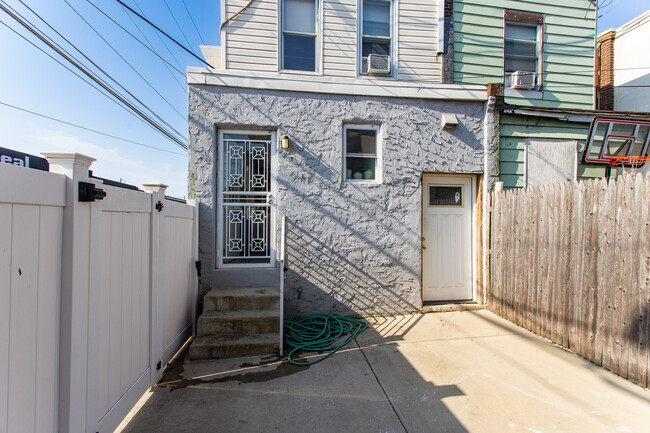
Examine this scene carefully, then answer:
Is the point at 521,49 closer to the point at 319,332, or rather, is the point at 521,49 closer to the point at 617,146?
the point at 617,146

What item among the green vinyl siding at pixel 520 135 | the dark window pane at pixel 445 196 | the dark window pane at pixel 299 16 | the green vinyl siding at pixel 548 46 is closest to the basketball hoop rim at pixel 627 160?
the green vinyl siding at pixel 520 135

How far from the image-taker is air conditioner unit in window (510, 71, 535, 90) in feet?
16.7

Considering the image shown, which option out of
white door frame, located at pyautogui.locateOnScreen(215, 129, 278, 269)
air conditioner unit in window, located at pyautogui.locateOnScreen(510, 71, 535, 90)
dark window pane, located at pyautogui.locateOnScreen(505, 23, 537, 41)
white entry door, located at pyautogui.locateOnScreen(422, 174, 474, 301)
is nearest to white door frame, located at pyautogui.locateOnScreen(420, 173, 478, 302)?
white entry door, located at pyautogui.locateOnScreen(422, 174, 474, 301)

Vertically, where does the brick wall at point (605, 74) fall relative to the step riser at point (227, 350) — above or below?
above

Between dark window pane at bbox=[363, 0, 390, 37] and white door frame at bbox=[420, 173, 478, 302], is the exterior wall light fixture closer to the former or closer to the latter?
white door frame at bbox=[420, 173, 478, 302]

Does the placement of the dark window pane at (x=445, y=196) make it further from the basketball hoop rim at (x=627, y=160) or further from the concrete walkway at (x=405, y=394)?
the basketball hoop rim at (x=627, y=160)

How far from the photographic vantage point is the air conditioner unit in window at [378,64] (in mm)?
4707

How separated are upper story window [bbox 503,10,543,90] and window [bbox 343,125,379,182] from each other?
2666 millimetres

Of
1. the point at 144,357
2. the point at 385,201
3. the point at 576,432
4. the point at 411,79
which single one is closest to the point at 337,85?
the point at 411,79

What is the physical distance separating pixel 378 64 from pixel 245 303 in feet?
13.4

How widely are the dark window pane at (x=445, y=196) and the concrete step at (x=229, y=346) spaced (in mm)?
3322

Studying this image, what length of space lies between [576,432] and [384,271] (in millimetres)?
2712

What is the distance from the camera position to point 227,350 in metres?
3.37

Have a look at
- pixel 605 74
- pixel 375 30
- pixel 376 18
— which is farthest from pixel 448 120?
pixel 605 74
